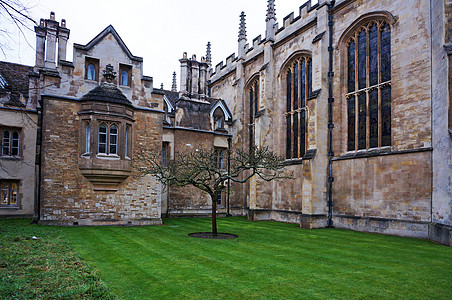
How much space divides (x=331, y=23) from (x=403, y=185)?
424 inches

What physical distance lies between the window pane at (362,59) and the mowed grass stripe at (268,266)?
9014 millimetres

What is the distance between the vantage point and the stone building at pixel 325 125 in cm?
1460

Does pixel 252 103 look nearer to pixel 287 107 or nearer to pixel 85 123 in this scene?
pixel 287 107

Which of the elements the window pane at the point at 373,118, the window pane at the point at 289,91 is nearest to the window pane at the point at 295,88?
the window pane at the point at 289,91

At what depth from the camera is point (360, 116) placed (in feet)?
60.3

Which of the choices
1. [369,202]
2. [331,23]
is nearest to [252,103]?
[331,23]

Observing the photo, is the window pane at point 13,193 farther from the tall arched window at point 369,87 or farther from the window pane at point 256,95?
the tall arched window at point 369,87

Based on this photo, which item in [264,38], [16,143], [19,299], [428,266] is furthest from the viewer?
[264,38]

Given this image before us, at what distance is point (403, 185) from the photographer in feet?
50.1

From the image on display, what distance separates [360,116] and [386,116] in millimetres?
1727

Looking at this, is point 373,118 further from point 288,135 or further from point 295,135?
point 288,135

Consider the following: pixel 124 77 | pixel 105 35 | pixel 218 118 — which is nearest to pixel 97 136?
pixel 124 77

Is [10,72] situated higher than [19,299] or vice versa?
[10,72]

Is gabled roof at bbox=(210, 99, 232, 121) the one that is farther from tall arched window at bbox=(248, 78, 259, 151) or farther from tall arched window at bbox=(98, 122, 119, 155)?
tall arched window at bbox=(98, 122, 119, 155)
